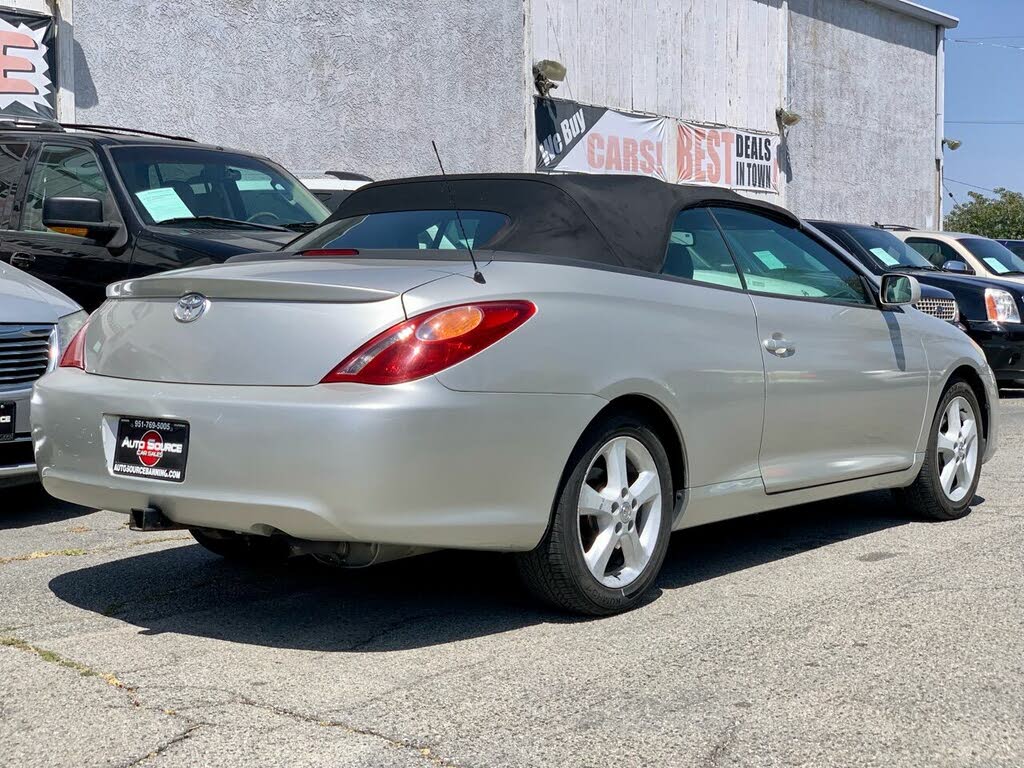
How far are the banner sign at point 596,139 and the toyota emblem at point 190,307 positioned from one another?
16188mm

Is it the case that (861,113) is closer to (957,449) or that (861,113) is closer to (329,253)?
(957,449)

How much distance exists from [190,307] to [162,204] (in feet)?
13.1

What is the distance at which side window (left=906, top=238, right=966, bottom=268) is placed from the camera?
14.2 meters

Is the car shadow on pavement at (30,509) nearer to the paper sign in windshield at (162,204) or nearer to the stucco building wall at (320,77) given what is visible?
the paper sign in windshield at (162,204)

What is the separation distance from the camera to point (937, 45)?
31.0m

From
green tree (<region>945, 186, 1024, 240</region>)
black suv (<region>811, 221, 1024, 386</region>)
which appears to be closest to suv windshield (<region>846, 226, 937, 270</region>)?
black suv (<region>811, 221, 1024, 386</region>)

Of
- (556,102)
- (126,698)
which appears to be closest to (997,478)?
(126,698)

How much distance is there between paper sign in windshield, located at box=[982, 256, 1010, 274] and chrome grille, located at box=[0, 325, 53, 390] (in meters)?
10.4

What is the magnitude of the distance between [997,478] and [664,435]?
3.72 m

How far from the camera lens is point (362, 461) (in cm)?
375

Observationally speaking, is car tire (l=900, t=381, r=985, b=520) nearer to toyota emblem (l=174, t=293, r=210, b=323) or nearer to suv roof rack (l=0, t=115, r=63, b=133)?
toyota emblem (l=174, t=293, r=210, b=323)

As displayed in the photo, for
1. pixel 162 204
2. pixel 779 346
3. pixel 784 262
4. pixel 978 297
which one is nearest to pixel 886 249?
pixel 978 297

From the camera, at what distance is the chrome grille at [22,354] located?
19.9 ft

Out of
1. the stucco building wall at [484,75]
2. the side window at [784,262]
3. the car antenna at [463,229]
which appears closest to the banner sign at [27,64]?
the stucco building wall at [484,75]
